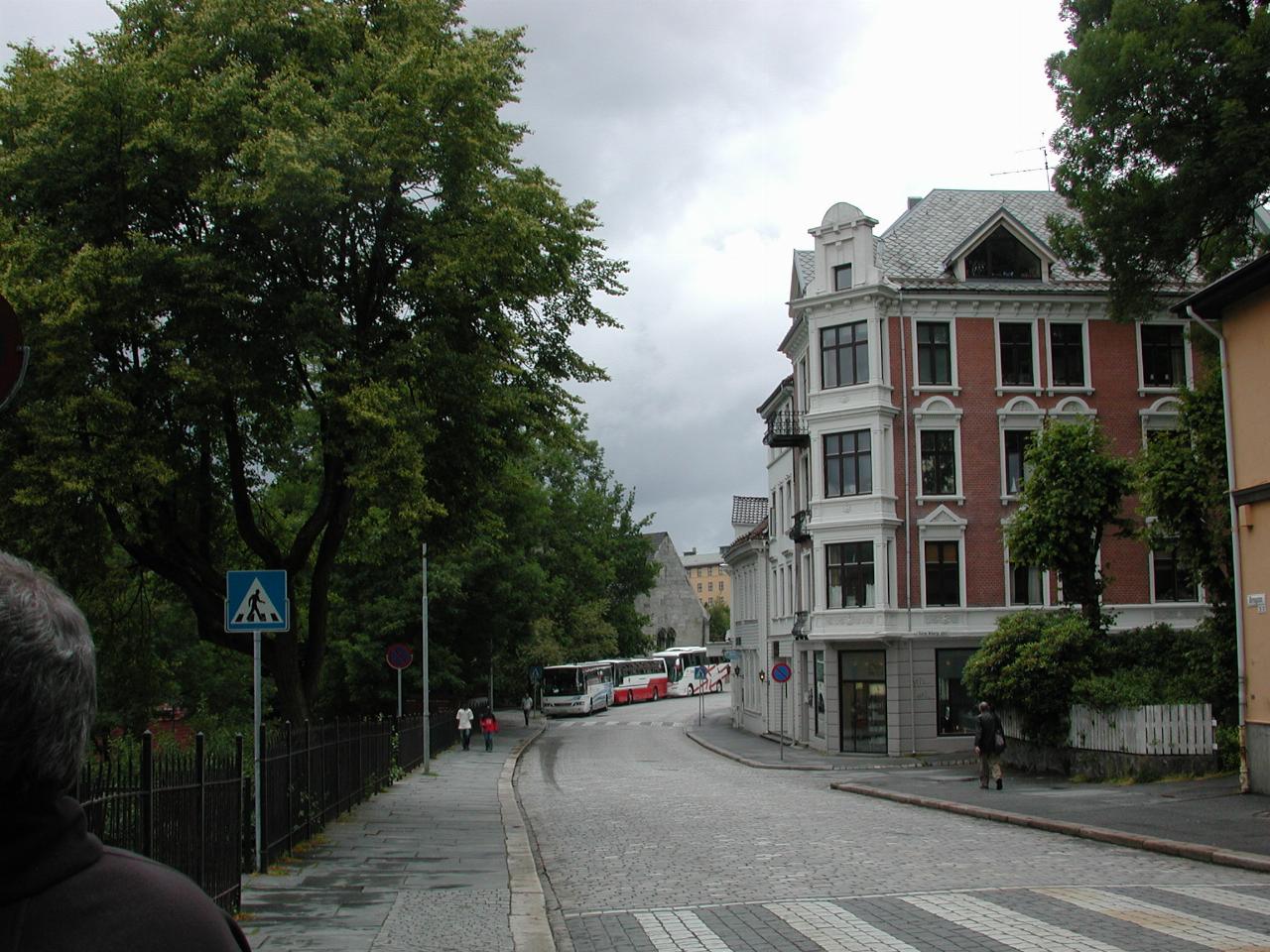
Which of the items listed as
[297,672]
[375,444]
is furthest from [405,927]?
[297,672]

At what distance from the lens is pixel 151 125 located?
52.7ft

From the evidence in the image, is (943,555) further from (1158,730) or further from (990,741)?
(1158,730)

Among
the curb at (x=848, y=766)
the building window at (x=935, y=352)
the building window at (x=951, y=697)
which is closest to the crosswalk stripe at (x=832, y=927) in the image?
the curb at (x=848, y=766)

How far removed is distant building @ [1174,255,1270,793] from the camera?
19594 mm

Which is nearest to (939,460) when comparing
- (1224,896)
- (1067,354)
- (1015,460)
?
(1015,460)

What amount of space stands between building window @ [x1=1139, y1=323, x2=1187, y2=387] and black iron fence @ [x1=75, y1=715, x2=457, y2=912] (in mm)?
29626

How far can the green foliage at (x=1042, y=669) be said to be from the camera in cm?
2667

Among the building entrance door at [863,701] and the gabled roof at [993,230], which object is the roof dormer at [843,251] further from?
the building entrance door at [863,701]

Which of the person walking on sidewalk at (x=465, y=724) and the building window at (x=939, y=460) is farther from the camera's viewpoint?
the person walking on sidewalk at (x=465, y=724)

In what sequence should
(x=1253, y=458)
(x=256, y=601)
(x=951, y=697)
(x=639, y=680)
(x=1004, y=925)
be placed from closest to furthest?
(x=1004, y=925) → (x=256, y=601) → (x=1253, y=458) → (x=951, y=697) → (x=639, y=680)

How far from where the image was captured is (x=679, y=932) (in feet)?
32.1

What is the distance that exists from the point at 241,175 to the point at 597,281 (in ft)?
19.4

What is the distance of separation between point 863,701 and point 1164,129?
67.9 ft

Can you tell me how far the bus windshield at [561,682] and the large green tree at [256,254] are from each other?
50.5m
